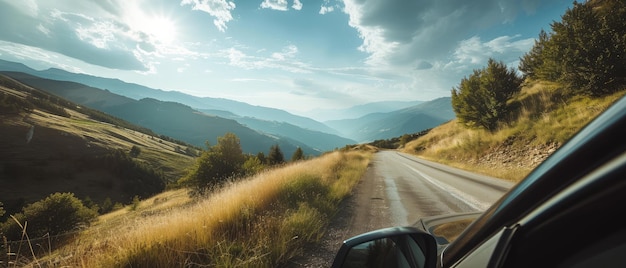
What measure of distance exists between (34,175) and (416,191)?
404ft

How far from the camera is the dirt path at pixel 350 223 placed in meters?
4.61

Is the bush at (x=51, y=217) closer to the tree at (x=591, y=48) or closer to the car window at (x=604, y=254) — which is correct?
the car window at (x=604, y=254)

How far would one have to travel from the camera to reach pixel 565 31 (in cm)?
1464

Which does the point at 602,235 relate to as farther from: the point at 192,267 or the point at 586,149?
the point at 192,267

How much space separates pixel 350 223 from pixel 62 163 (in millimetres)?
131248

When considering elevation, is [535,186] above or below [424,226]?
above

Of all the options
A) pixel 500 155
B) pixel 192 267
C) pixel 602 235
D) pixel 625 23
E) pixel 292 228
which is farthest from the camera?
pixel 500 155

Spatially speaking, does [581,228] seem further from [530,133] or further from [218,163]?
[218,163]

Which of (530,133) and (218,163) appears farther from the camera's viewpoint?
(218,163)

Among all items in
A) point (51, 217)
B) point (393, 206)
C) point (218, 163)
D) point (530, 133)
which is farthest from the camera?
point (218, 163)

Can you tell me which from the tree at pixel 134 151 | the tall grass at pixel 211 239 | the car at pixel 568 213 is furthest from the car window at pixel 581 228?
the tree at pixel 134 151

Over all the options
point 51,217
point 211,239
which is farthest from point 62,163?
point 211,239

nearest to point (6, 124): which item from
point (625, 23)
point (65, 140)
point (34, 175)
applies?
point (65, 140)

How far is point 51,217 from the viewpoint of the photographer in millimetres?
28516
